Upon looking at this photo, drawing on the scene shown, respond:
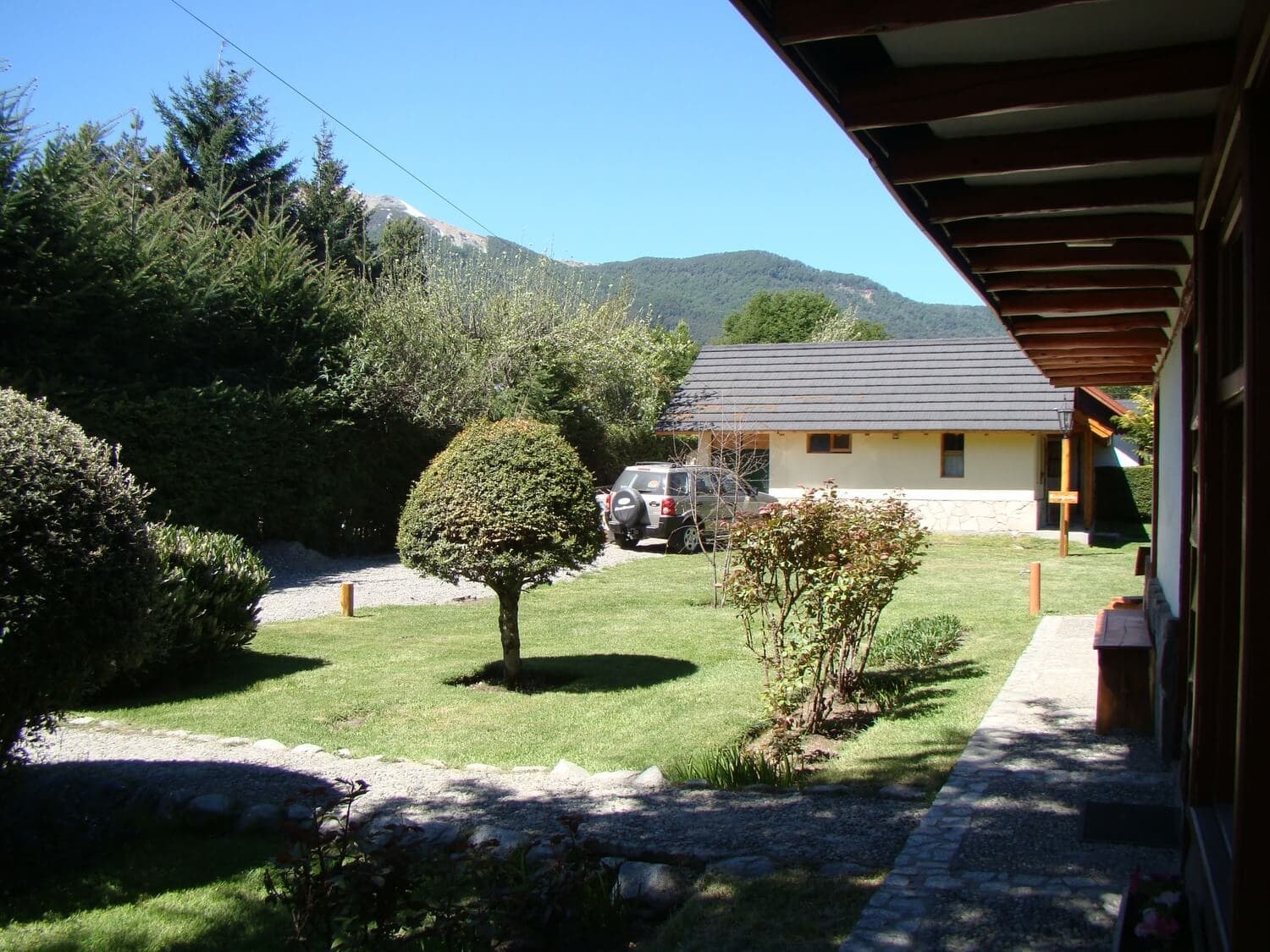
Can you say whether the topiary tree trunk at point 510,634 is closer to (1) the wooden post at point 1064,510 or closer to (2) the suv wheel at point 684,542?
(2) the suv wheel at point 684,542

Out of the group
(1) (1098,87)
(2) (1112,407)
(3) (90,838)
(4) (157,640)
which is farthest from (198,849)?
(2) (1112,407)

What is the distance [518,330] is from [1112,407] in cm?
1559

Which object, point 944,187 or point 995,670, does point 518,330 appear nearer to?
point 995,670

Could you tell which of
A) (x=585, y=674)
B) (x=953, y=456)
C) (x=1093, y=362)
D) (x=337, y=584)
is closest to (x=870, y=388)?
(x=953, y=456)

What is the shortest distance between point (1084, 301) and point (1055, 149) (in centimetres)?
341

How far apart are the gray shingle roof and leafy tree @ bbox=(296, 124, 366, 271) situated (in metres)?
12.0

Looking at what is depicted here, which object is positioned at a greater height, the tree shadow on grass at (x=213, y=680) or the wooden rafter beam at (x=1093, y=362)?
the wooden rafter beam at (x=1093, y=362)

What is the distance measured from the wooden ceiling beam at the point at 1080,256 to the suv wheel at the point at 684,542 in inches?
687

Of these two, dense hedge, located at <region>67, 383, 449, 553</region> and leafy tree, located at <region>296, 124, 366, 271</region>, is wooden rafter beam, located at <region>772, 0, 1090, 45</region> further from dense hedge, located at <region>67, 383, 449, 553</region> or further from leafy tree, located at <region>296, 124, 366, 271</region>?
leafy tree, located at <region>296, 124, 366, 271</region>

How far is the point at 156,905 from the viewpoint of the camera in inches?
218

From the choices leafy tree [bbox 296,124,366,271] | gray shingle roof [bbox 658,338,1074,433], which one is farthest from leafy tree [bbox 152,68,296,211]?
gray shingle roof [bbox 658,338,1074,433]

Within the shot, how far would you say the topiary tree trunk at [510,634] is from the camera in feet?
34.4

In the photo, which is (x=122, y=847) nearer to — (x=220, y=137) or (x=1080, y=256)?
(x=1080, y=256)

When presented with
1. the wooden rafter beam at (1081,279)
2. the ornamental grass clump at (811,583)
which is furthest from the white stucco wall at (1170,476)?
the ornamental grass clump at (811,583)
